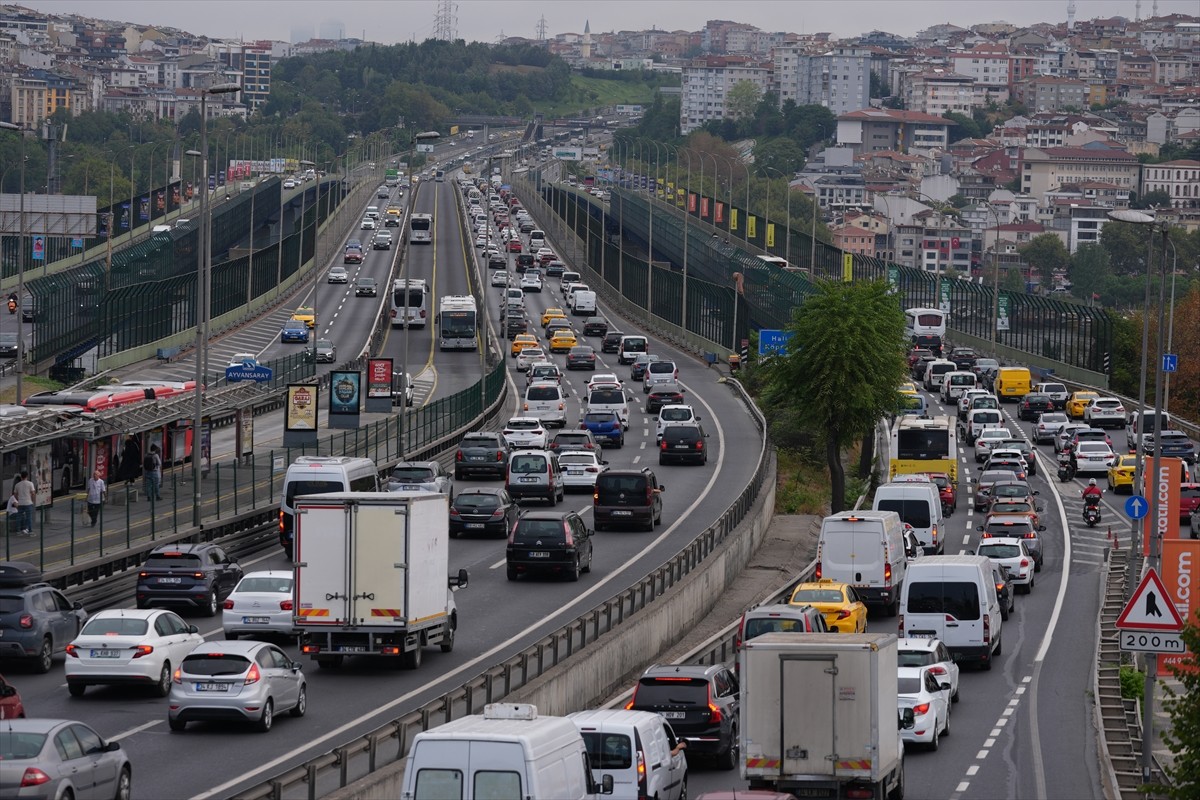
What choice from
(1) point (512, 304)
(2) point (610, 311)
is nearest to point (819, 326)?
(1) point (512, 304)

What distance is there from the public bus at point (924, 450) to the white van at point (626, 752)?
132 ft

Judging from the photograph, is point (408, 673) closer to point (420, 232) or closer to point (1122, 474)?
point (1122, 474)

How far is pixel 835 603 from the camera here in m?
36.5

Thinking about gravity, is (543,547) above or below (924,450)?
above

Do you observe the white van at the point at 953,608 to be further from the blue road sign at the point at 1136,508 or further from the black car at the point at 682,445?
the black car at the point at 682,445

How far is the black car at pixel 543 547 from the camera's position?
40312 mm

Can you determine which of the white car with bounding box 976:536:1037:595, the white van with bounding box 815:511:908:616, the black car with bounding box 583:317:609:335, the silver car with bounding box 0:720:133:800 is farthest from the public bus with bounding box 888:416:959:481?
the black car with bounding box 583:317:609:335

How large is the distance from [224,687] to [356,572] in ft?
15.1

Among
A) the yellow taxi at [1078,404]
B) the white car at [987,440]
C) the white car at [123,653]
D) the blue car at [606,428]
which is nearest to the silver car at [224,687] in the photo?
the white car at [123,653]

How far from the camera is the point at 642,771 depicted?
70.2 feet

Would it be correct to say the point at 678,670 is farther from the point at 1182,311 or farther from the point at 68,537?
the point at 1182,311

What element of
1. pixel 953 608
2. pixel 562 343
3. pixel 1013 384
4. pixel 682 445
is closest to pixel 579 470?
pixel 682 445

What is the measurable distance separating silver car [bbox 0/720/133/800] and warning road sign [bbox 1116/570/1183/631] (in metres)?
11.2

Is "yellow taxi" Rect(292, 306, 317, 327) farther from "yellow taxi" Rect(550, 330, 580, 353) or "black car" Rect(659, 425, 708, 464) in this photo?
"black car" Rect(659, 425, 708, 464)
